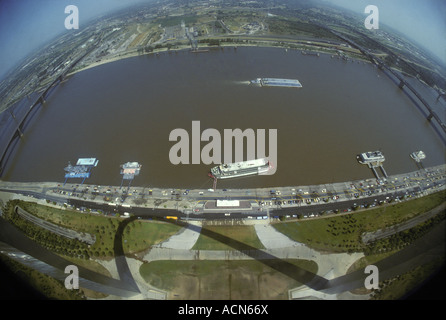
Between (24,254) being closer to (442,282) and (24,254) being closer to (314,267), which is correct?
(314,267)

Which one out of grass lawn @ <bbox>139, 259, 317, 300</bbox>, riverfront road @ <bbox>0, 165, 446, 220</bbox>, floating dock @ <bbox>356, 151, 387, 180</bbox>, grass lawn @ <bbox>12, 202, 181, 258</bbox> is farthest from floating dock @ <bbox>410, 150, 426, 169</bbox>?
grass lawn @ <bbox>12, 202, 181, 258</bbox>

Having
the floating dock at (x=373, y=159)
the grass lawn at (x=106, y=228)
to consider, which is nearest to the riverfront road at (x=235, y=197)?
the grass lawn at (x=106, y=228)

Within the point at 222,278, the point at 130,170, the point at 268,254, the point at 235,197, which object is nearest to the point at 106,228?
the point at 130,170

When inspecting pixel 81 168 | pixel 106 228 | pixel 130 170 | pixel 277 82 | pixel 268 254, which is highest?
pixel 277 82

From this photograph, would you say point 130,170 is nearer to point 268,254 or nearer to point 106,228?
point 106,228

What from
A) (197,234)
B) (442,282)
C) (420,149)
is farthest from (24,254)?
(420,149)
